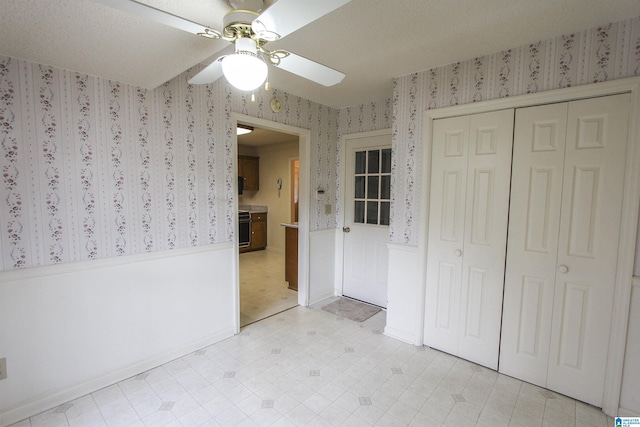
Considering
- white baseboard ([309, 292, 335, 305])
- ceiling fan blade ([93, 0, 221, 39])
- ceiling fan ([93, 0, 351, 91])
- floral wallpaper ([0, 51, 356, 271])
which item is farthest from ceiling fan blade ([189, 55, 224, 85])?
white baseboard ([309, 292, 335, 305])

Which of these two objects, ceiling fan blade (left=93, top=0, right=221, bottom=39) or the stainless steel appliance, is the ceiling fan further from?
the stainless steel appliance

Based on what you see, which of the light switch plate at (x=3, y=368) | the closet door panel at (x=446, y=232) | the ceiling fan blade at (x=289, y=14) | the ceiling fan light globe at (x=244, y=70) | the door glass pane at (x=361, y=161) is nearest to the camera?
the ceiling fan blade at (x=289, y=14)

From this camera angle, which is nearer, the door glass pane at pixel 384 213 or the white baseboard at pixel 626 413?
the white baseboard at pixel 626 413

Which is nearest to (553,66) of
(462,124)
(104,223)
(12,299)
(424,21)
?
(462,124)

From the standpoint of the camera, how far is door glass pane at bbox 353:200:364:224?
12.3 feet

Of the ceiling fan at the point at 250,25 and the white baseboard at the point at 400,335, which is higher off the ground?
the ceiling fan at the point at 250,25

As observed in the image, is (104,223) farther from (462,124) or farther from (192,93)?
(462,124)

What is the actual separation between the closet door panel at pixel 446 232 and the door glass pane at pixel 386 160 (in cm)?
91

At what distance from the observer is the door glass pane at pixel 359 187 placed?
148 inches

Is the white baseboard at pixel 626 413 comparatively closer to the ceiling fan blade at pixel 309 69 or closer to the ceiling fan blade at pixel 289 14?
the ceiling fan blade at pixel 309 69

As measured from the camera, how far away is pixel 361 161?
3.76 meters

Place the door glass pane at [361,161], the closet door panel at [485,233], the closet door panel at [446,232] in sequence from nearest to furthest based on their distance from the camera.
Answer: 1. the closet door panel at [485,233]
2. the closet door panel at [446,232]
3. the door glass pane at [361,161]

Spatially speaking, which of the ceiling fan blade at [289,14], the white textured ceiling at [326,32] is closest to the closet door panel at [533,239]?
the white textured ceiling at [326,32]

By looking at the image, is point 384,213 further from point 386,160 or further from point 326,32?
point 326,32
